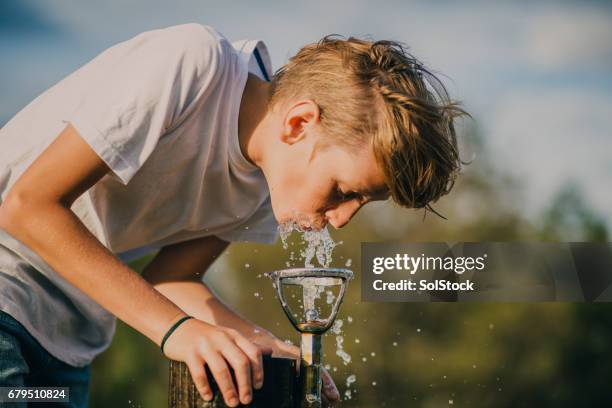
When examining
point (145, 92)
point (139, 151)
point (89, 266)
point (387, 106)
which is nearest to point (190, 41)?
point (145, 92)

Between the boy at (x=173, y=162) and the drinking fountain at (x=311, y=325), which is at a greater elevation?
the boy at (x=173, y=162)

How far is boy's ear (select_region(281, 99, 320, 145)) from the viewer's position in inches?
92.6

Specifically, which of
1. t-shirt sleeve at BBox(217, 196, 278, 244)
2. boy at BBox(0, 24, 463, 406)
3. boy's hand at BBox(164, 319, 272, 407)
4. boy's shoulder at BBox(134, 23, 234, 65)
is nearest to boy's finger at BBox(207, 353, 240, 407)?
boy's hand at BBox(164, 319, 272, 407)

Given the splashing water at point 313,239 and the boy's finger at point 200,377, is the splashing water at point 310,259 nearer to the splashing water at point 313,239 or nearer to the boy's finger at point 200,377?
the splashing water at point 313,239

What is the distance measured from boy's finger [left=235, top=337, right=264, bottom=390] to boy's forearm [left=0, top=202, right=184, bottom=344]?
18 cm

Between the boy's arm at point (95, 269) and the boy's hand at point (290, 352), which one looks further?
the boy's hand at point (290, 352)

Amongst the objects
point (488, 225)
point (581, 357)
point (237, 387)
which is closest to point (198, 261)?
point (237, 387)

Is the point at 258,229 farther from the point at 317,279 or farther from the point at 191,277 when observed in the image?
the point at 317,279

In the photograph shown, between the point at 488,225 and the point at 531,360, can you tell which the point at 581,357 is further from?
the point at 488,225

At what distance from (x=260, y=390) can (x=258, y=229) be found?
123 centimetres

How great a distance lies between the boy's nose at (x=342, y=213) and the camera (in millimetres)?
2369

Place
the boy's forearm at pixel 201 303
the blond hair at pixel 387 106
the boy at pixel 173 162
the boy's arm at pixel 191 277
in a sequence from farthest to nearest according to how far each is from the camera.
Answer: the boy's arm at pixel 191 277 → the boy's forearm at pixel 201 303 → the blond hair at pixel 387 106 → the boy at pixel 173 162

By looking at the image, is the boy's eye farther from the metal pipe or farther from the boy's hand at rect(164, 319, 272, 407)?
the boy's hand at rect(164, 319, 272, 407)

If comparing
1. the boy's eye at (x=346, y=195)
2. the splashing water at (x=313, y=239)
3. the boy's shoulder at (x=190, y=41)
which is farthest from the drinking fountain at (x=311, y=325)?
the boy's shoulder at (x=190, y=41)
